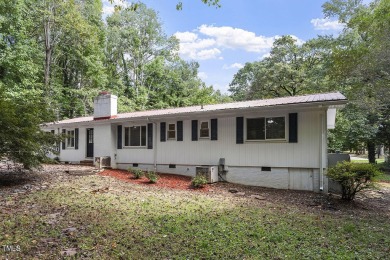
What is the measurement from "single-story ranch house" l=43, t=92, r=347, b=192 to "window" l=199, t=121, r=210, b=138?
0.04m

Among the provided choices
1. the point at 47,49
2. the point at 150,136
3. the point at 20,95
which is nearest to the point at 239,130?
the point at 150,136

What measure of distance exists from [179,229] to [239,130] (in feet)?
19.3

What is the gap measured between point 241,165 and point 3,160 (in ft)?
26.1

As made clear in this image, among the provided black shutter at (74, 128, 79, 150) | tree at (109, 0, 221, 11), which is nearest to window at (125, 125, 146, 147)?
black shutter at (74, 128, 79, 150)

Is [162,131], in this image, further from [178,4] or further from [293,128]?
[178,4]

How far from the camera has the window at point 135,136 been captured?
12.8 metres

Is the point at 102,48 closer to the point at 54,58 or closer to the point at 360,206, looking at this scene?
the point at 54,58

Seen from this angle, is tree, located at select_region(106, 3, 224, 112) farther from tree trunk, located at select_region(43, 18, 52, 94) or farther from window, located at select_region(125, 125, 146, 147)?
window, located at select_region(125, 125, 146, 147)

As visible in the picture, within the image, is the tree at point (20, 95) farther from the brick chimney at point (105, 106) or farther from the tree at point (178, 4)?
the tree at point (178, 4)

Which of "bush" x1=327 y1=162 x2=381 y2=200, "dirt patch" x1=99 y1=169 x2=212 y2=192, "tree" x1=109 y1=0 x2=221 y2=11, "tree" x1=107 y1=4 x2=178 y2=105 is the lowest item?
"dirt patch" x1=99 y1=169 x2=212 y2=192

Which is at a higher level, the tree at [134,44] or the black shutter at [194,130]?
the tree at [134,44]

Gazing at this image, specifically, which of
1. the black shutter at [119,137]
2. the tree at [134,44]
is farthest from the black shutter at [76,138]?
the tree at [134,44]

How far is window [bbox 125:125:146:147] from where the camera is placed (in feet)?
42.1

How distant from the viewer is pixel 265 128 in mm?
9633
